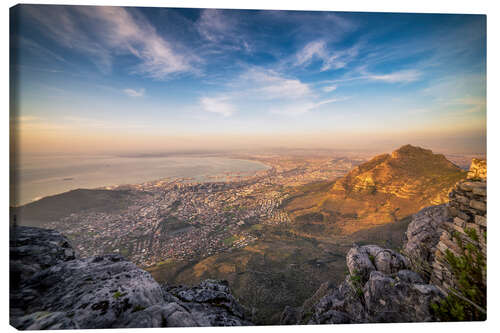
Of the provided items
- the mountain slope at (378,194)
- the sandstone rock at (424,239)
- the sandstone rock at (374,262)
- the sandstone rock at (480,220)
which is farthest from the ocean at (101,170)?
the sandstone rock at (480,220)

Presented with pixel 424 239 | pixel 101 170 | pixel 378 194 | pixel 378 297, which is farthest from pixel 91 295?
pixel 378 194

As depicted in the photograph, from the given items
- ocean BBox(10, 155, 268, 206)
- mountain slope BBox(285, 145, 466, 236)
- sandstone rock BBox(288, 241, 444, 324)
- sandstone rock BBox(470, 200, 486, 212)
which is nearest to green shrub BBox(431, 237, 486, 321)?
sandstone rock BBox(288, 241, 444, 324)

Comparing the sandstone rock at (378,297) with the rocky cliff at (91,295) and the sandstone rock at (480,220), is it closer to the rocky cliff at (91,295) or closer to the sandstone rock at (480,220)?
the sandstone rock at (480,220)

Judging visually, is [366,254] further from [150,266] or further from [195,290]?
[150,266]

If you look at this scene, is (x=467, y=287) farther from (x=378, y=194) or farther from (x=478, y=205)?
(x=378, y=194)

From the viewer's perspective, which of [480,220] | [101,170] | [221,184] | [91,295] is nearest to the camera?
[91,295]
